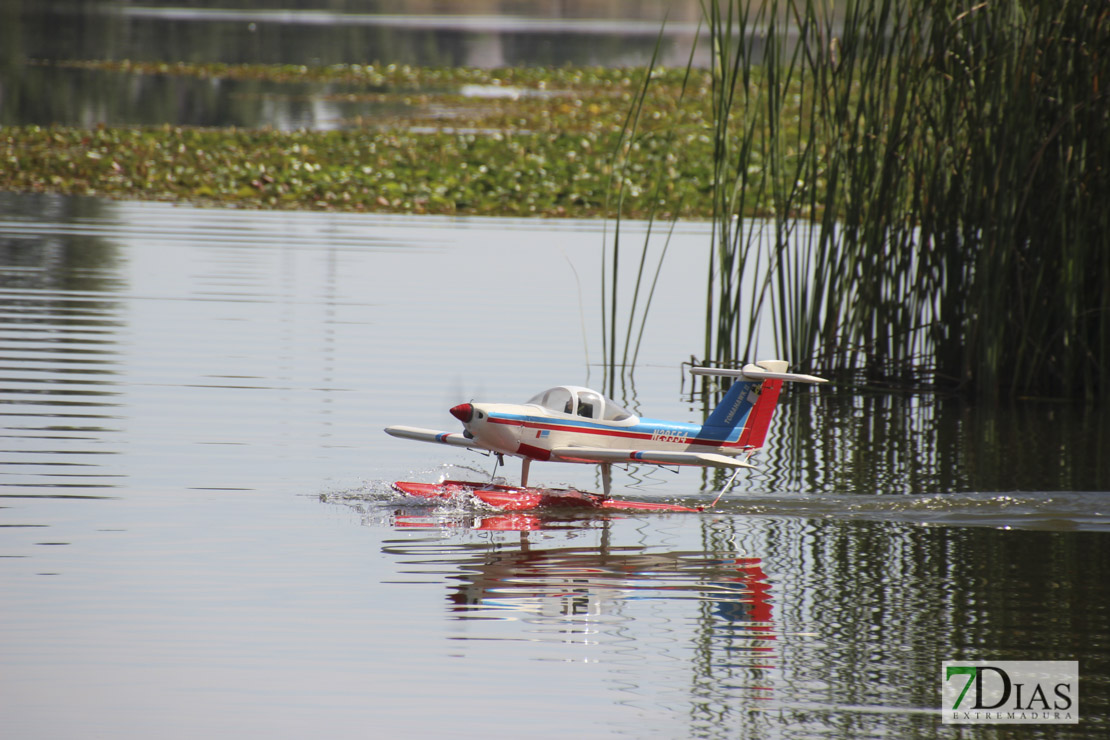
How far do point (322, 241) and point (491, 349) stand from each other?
9.71m

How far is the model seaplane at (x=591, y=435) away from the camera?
8781mm

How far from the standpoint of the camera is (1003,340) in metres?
13.3

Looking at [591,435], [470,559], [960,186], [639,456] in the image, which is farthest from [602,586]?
[960,186]

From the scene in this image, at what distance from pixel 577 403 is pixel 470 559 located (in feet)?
5.25

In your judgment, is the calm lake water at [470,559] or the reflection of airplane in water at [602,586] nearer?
the calm lake water at [470,559]

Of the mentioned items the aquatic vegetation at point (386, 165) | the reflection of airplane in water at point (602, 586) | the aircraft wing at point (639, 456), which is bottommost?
the reflection of airplane in water at point (602, 586)

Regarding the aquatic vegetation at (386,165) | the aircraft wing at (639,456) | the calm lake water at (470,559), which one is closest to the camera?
the calm lake water at (470,559)

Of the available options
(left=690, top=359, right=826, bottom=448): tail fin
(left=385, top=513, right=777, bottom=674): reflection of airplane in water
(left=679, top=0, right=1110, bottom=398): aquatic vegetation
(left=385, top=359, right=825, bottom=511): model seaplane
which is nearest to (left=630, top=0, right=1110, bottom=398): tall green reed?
(left=679, top=0, right=1110, bottom=398): aquatic vegetation

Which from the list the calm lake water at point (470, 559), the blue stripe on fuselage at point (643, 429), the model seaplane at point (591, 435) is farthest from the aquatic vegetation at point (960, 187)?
the blue stripe on fuselage at point (643, 429)

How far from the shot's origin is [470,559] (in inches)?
301

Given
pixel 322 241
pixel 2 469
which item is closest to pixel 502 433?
pixel 2 469

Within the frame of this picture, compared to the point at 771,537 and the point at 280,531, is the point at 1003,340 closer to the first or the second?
the point at 771,537
